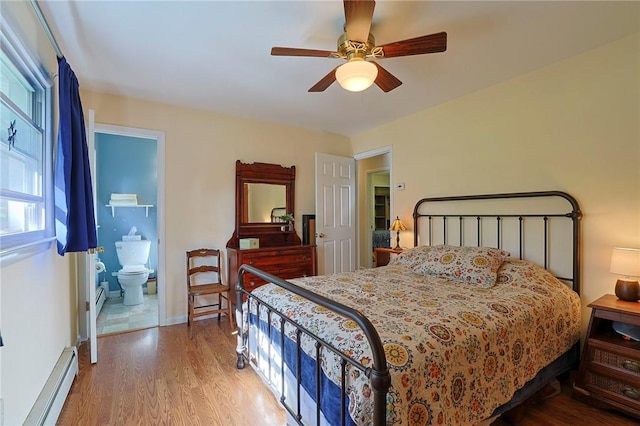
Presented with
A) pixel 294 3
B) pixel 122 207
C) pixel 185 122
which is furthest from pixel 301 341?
pixel 122 207

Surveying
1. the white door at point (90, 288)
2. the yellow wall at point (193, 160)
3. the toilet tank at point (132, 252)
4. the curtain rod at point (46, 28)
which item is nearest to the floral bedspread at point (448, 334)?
the white door at point (90, 288)

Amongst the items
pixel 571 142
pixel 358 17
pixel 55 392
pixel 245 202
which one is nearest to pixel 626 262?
pixel 571 142

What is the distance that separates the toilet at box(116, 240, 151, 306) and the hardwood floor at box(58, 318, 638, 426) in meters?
1.29

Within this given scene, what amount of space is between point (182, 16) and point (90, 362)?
280 centimetres

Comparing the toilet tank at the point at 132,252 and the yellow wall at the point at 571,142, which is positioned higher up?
the yellow wall at the point at 571,142

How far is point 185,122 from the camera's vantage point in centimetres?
347

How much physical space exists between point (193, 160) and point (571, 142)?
3749mm

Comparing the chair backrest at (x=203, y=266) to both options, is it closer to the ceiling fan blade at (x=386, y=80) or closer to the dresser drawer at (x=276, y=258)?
the dresser drawer at (x=276, y=258)

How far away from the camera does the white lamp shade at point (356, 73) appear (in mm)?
1784

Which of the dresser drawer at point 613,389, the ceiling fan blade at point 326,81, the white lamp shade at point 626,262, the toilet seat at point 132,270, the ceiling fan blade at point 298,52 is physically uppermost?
the ceiling fan blade at point 298,52

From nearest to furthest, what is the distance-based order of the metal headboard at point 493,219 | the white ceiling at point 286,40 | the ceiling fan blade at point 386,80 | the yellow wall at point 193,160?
the white ceiling at point 286,40 < the ceiling fan blade at point 386,80 < the metal headboard at point 493,219 < the yellow wall at point 193,160

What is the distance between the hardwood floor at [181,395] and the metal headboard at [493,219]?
98cm

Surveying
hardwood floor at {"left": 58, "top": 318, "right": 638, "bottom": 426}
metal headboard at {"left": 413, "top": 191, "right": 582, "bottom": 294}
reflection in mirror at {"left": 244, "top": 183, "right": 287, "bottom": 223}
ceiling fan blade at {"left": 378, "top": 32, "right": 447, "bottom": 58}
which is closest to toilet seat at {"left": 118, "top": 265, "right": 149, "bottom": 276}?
hardwood floor at {"left": 58, "top": 318, "right": 638, "bottom": 426}

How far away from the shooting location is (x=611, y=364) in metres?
1.88
